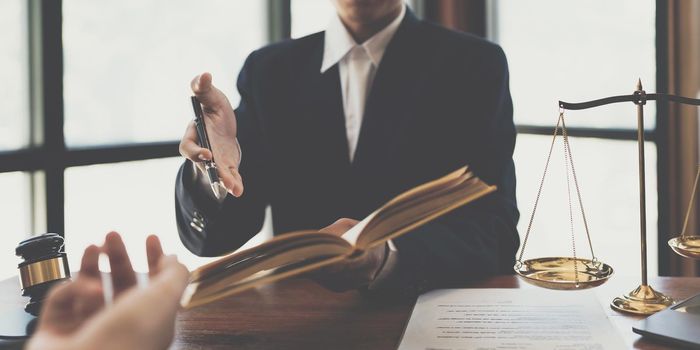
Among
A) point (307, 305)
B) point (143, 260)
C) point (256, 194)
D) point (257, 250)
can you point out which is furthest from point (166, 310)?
point (143, 260)

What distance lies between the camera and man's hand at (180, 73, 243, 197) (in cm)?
120

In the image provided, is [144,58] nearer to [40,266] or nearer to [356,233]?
[40,266]

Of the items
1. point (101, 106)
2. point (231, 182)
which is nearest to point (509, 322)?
point (231, 182)

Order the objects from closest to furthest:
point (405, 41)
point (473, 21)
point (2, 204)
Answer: point (405, 41) < point (2, 204) < point (473, 21)

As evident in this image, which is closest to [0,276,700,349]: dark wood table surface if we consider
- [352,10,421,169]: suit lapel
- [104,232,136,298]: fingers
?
[104,232,136,298]: fingers

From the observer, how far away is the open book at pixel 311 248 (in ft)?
2.44

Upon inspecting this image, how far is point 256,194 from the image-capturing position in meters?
1.80

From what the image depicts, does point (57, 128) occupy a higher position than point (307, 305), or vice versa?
point (57, 128)

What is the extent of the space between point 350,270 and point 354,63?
89 centimetres

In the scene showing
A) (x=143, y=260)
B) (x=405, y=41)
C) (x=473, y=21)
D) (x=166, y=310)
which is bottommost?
(x=143, y=260)

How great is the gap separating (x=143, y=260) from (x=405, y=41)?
4.46 ft

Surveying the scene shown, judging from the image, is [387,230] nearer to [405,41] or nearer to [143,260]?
[405,41]

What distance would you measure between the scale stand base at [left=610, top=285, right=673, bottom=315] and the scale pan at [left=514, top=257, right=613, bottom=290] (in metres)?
0.05

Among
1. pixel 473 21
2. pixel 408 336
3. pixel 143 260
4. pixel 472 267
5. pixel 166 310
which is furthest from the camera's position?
pixel 473 21
